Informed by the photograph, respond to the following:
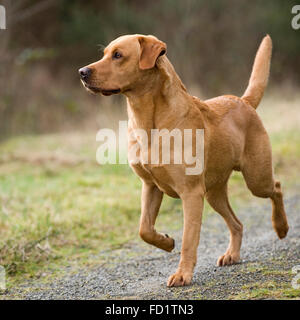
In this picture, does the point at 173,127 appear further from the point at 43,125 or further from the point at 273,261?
the point at 43,125

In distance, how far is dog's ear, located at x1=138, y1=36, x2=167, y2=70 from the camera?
13.3 ft

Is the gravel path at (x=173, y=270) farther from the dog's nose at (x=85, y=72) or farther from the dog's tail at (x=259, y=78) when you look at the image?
the dog's nose at (x=85, y=72)

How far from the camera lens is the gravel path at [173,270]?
13.2ft

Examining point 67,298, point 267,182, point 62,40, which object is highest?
point 62,40

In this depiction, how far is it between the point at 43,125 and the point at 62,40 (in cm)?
729

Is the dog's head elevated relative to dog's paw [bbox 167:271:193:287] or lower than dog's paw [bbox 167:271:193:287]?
elevated

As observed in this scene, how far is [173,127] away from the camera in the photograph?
4.14 m

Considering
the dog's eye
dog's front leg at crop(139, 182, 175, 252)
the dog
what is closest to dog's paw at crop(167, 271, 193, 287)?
the dog

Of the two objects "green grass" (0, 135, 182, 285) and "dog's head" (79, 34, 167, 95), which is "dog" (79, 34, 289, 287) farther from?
"green grass" (0, 135, 182, 285)

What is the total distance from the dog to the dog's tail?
39cm

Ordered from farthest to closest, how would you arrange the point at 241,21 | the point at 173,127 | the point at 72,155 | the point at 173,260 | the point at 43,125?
the point at 241,21 < the point at 43,125 < the point at 72,155 < the point at 173,260 < the point at 173,127

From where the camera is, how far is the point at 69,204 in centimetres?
730

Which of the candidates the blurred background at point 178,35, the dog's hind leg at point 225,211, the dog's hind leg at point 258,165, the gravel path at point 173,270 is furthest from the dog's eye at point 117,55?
the blurred background at point 178,35
